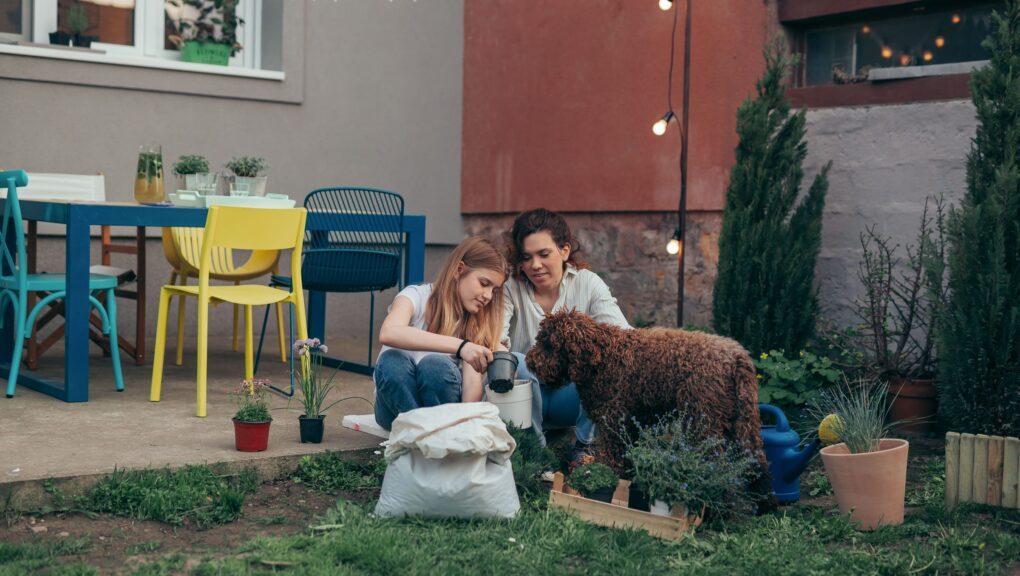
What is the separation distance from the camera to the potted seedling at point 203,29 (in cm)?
707

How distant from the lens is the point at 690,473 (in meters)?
3.36

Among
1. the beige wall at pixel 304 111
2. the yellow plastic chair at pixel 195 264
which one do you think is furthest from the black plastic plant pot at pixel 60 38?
the yellow plastic chair at pixel 195 264

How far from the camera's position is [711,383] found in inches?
139

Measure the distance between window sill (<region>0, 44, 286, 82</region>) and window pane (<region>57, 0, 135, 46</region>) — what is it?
0.20 metres

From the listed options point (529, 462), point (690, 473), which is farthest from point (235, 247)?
point (690, 473)

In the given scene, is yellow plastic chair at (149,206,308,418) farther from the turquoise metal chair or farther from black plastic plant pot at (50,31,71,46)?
black plastic plant pot at (50,31,71,46)

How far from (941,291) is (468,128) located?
4134 millimetres

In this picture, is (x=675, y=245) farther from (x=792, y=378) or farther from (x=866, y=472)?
(x=866, y=472)

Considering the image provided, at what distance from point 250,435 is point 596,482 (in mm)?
1340

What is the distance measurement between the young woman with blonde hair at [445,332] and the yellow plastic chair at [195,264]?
208cm

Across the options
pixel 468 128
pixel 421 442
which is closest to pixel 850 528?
pixel 421 442

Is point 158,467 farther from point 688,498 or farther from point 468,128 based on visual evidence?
point 468,128

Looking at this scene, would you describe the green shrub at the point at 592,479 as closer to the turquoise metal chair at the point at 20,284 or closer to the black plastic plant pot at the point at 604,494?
the black plastic plant pot at the point at 604,494

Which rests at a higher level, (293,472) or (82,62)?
(82,62)
